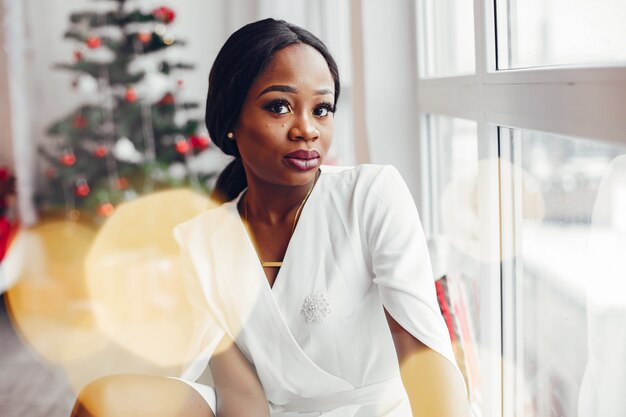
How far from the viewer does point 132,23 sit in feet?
15.5

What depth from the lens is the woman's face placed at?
1.24 meters

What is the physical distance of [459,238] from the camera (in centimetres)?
212

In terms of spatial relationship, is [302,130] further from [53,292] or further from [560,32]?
[53,292]

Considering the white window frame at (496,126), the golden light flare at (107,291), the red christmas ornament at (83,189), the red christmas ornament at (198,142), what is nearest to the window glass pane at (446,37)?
the white window frame at (496,126)

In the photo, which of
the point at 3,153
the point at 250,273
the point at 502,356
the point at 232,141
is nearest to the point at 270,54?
the point at 232,141

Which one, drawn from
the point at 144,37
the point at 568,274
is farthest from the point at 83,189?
the point at 568,274

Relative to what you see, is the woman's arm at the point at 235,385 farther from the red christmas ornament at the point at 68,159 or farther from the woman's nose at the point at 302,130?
the red christmas ornament at the point at 68,159

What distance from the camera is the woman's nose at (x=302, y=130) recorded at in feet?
4.06

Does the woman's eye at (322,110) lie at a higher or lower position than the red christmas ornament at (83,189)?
higher

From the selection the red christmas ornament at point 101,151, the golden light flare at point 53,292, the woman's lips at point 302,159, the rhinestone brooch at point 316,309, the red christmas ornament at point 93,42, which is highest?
the red christmas ornament at point 93,42

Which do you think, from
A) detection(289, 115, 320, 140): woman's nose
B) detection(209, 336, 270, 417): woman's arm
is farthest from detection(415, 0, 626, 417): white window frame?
detection(209, 336, 270, 417): woman's arm

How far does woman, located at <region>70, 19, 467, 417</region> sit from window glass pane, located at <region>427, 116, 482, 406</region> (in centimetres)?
35

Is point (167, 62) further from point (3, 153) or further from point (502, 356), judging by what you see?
point (502, 356)

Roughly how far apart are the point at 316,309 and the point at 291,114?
330 mm
